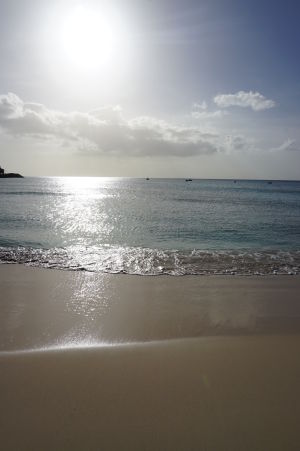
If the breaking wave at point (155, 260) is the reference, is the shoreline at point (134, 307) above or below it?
below

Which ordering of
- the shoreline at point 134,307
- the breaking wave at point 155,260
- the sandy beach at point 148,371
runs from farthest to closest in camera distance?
1. the breaking wave at point 155,260
2. the shoreline at point 134,307
3. the sandy beach at point 148,371

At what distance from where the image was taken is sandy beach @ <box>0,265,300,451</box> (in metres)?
3.70

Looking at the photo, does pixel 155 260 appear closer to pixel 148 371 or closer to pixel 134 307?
pixel 134 307

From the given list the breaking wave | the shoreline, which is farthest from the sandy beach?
the breaking wave

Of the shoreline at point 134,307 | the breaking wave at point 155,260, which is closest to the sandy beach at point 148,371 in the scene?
the shoreline at point 134,307

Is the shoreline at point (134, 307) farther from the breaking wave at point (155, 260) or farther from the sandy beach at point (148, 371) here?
the breaking wave at point (155, 260)

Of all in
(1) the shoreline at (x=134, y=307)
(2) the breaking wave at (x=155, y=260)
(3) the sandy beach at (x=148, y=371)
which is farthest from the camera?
(2) the breaking wave at (x=155, y=260)

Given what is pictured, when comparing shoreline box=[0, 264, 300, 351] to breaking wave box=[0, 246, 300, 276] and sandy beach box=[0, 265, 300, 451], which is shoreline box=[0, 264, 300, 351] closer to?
sandy beach box=[0, 265, 300, 451]

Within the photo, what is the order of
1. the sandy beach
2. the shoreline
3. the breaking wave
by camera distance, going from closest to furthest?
the sandy beach < the shoreline < the breaking wave

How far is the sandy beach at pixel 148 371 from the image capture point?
146 inches

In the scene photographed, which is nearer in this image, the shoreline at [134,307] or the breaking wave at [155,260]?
the shoreline at [134,307]

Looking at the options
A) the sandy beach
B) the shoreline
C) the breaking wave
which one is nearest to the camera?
the sandy beach

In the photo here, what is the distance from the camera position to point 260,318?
734 cm

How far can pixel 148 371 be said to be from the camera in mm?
4863
